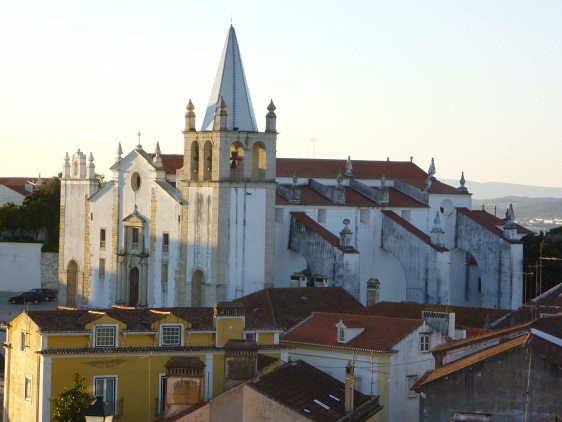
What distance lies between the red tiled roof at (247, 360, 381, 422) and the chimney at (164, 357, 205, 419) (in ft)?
4.59

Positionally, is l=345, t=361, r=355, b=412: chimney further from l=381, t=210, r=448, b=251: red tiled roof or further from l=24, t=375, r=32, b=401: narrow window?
l=381, t=210, r=448, b=251: red tiled roof

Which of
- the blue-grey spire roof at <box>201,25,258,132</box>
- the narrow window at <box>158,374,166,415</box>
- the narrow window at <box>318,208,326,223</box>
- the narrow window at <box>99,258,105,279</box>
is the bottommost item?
the narrow window at <box>158,374,166,415</box>

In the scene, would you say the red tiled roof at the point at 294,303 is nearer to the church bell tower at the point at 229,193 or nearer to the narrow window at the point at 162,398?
the church bell tower at the point at 229,193

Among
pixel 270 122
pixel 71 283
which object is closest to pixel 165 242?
pixel 270 122

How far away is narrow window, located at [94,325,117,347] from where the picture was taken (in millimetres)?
41312

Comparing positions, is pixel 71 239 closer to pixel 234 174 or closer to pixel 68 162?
pixel 68 162

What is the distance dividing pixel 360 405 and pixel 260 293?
66.4 feet

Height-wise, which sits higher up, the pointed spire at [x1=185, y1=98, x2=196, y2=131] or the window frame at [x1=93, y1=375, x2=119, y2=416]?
the pointed spire at [x1=185, y1=98, x2=196, y2=131]

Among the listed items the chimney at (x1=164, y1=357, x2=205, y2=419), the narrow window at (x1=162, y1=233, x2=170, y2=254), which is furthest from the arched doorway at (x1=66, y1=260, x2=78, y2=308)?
the chimney at (x1=164, y1=357, x2=205, y2=419)

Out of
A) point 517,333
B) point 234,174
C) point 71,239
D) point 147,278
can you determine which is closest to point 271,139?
point 234,174

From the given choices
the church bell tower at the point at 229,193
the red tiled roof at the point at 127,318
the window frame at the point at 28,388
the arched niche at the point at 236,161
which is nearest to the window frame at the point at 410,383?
the red tiled roof at the point at 127,318

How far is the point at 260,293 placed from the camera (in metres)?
58.2

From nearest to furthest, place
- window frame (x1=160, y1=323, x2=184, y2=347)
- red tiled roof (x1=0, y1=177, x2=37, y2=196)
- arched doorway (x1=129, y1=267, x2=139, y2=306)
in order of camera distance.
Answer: window frame (x1=160, y1=323, x2=184, y2=347) → arched doorway (x1=129, y1=267, x2=139, y2=306) → red tiled roof (x1=0, y1=177, x2=37, y2=196)

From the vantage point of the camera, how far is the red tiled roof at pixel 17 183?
4193 inches
